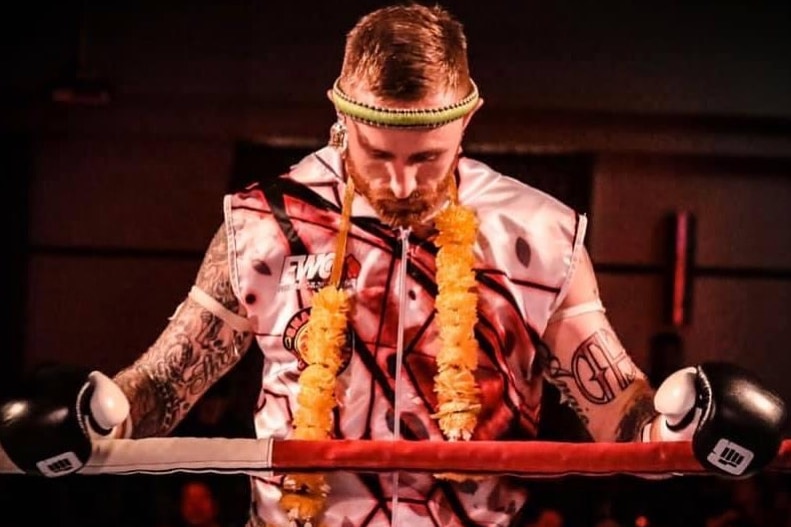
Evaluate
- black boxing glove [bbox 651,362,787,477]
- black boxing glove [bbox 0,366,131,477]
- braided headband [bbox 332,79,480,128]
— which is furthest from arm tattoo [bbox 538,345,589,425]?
black boxing glove [bbox 0,366,131,477]

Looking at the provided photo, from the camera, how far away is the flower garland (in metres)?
1.59

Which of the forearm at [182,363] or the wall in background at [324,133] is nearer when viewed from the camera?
the forearm at [182,363]

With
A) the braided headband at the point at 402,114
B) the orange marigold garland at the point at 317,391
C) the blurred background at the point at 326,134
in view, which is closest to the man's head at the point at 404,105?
the braided headband at the point at 402,114

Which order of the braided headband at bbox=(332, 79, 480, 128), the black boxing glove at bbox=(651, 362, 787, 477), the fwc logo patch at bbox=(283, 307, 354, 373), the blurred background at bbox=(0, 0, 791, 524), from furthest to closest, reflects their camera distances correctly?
the blurred background at bbox=(0, 0, 791, 524) < the fwc logo patch at bbox=(283, 307, 354, 373) < the braided headband at bbox=(332, 79, 480, 128) < the black boxing glove at bbox=(651, 362, 787, 477)

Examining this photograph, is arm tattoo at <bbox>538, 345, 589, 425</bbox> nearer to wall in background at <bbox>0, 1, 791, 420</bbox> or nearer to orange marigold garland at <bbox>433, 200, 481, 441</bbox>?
orange marigold garland at <bbox>433, 200, 481, 441</bbox>

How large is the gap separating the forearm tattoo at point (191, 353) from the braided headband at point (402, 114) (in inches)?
11.4

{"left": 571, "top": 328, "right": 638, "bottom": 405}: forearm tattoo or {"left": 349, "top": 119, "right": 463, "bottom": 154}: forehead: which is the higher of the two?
{"left": 349, "top": 119, "right": 463, "bottom": 154}: forehead

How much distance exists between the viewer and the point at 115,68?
3.51 m

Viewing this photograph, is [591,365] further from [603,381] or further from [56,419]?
[56,419]

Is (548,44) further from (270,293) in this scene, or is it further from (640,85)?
(270,293)

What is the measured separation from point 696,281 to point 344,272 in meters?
2.33

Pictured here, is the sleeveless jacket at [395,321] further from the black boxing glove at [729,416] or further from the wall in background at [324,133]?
the wall in background at [324,133]

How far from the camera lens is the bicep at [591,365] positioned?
1629mm

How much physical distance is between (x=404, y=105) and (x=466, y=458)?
0.45m
